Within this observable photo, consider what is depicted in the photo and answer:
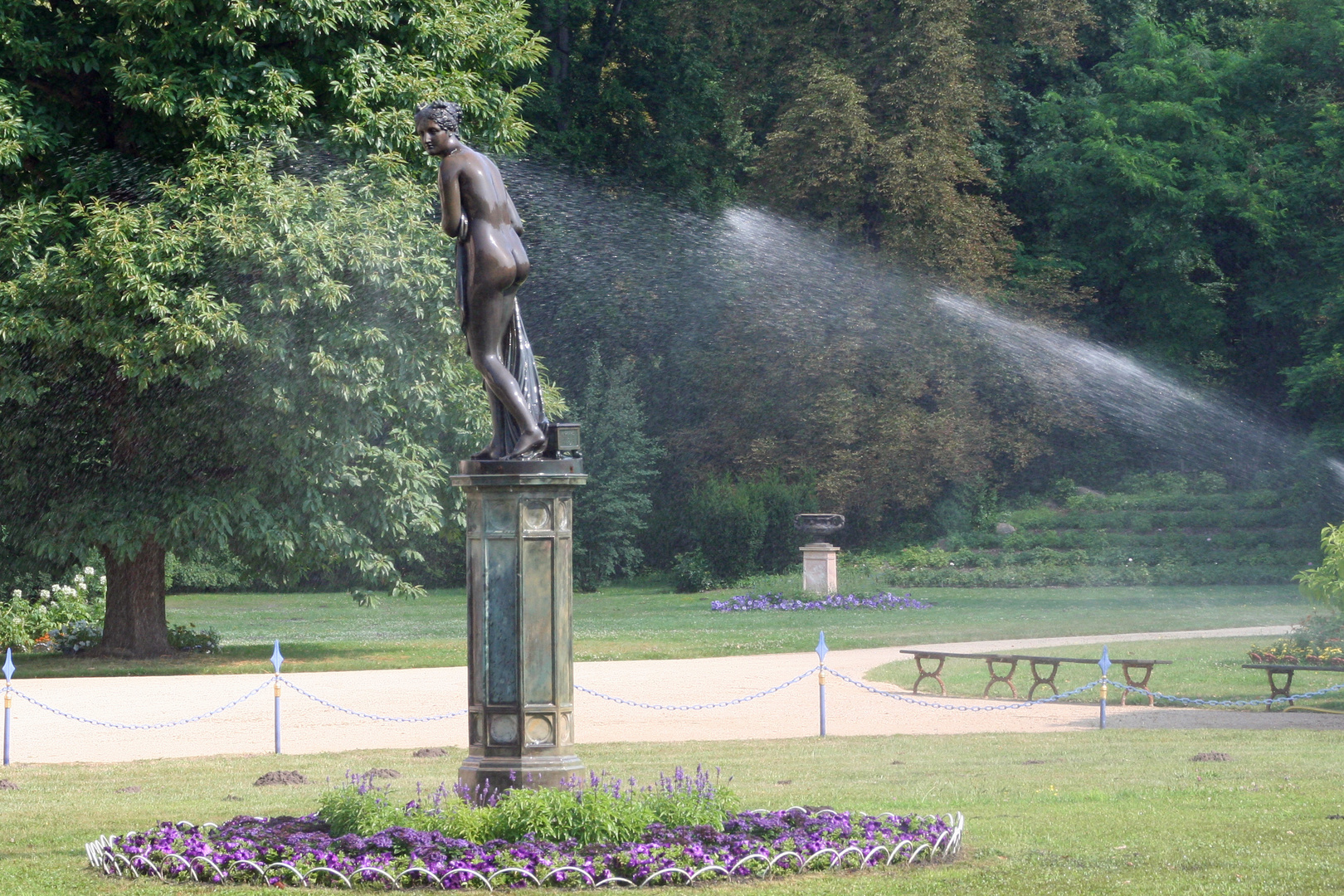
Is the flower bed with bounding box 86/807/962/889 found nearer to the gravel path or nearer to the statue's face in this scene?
the statue's face

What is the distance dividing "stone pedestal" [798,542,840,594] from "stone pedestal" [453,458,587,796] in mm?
25882

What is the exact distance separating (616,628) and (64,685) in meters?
11.7

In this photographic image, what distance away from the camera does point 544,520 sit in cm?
938

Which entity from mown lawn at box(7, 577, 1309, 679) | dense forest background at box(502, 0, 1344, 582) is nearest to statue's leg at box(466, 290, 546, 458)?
mown lawn at box(7, 577, 1309, 679)

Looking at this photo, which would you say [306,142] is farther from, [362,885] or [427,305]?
[362,885]

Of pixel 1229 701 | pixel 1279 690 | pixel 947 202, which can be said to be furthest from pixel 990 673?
pixel 947 202

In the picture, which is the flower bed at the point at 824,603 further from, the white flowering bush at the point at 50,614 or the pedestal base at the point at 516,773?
the pedestal base at the point at 516,773

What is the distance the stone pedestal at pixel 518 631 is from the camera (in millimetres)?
9273

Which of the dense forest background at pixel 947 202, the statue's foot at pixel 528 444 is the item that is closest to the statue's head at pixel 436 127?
the statue's foot at pixel 528 444

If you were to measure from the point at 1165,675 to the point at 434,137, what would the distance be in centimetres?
1404

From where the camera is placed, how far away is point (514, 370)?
973cm

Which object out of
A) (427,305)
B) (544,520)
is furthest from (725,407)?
(544,520)

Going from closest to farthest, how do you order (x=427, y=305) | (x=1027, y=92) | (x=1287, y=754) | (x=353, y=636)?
(x=1287, y=754) < (x=427, y=305) < (x=353, y=636) < (x=1027, y=92)

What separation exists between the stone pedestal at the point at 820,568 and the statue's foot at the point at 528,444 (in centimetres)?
2581
